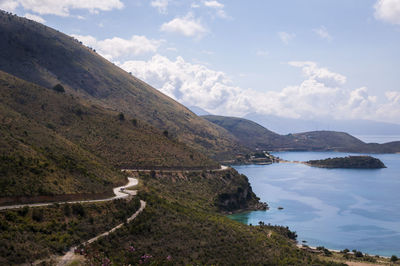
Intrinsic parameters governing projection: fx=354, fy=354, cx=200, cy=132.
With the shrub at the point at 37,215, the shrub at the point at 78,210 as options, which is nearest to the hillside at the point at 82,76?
the shrub at the point at 78,210

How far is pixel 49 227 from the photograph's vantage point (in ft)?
100

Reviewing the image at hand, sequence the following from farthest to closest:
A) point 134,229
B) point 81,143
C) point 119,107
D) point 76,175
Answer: point 119,107
point 81,143
point 76,175
point 134,229

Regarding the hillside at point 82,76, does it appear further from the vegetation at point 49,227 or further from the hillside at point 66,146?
the vegetation at point 49,227

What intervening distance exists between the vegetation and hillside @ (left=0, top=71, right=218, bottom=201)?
316 centimetres

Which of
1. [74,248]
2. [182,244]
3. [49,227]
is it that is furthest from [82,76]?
[74,248]

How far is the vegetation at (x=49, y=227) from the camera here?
25.3 metres

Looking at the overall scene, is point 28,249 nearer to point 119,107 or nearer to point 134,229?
point 134,229

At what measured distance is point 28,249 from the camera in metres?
25.8

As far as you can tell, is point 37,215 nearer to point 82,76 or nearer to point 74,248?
point 74,248

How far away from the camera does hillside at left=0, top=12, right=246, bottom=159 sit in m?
142

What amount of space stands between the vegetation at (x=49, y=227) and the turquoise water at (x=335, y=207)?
50.4m

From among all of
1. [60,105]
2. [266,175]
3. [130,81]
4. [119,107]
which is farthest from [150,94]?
[60,105]

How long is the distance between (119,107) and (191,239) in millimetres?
117958

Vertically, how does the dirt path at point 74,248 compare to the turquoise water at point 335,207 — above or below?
above
